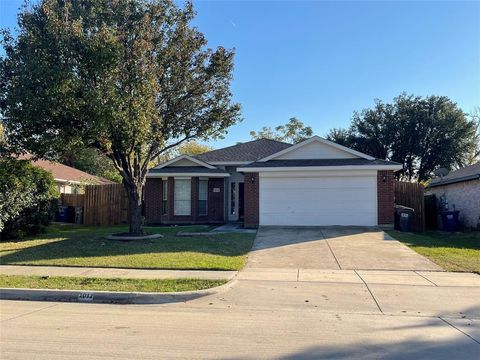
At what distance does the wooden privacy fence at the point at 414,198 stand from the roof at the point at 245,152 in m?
7.52

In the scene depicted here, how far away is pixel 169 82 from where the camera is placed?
16078 mm

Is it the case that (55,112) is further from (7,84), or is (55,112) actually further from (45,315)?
(45,315)

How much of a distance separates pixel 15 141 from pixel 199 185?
10575 mm

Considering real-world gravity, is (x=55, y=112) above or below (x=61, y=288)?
above

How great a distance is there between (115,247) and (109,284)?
5.25m

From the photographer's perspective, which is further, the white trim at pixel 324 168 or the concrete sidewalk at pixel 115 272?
the white trim at pixel 324 168

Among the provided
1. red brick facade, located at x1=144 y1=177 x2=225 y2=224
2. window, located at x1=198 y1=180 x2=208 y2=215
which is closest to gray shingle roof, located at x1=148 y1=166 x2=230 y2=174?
red brick facade, located at x1=144 y1=177 x2=225 y2=224

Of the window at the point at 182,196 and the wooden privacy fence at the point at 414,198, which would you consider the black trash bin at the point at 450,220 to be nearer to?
the wooden privacy fence at the point at 414,198

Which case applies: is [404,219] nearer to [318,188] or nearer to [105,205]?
[318,188]

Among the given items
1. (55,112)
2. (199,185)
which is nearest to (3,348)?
(55,112)

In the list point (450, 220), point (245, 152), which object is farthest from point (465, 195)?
point (245, 152)

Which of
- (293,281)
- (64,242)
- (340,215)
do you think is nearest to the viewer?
(293,281)

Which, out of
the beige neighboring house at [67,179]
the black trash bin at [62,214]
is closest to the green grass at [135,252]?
the black trash bin at [62,214]

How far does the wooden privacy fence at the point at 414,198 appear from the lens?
817 inches
